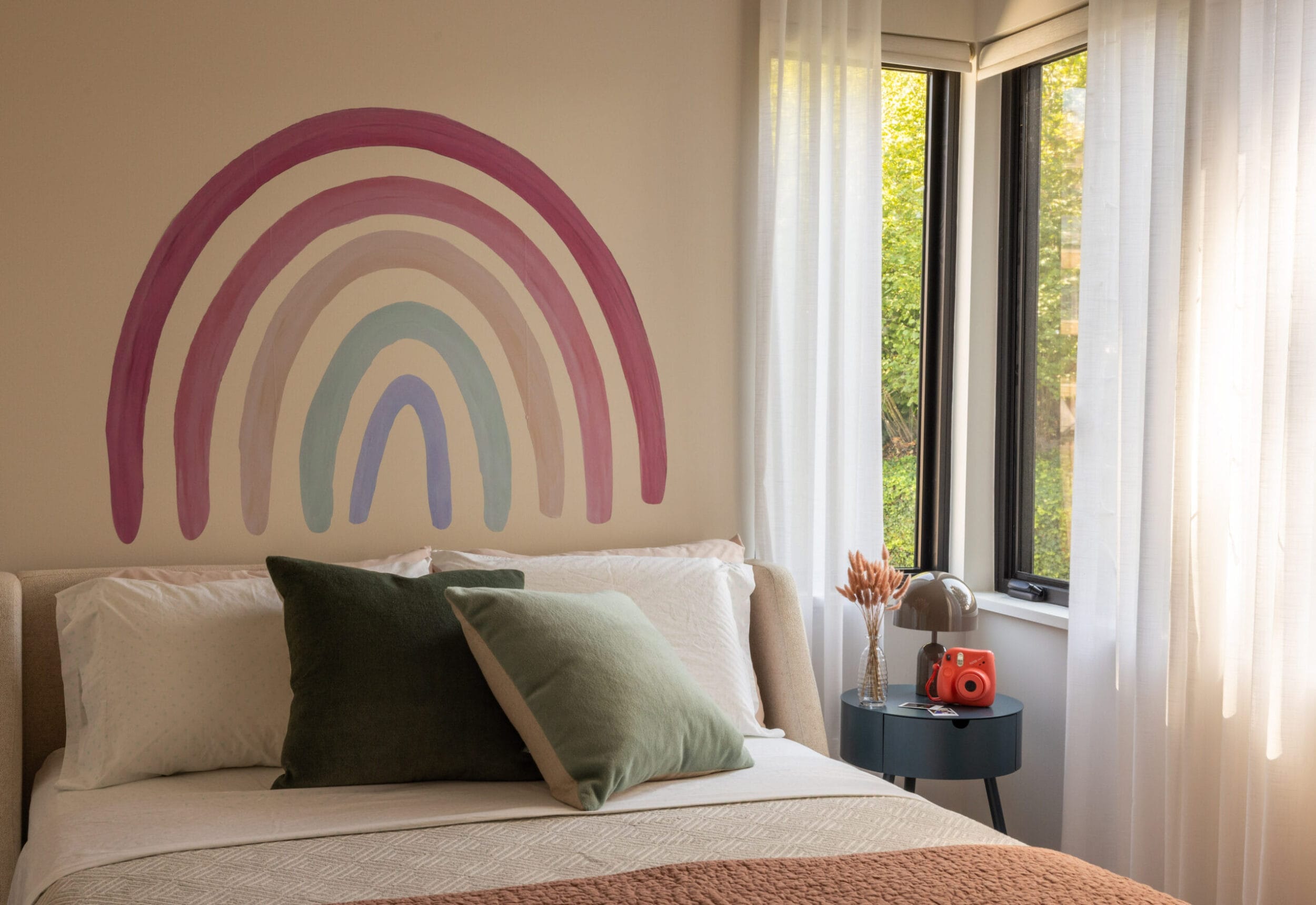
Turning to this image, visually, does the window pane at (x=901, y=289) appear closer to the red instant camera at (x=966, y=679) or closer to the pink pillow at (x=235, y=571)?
the red instant camera at (x=966, y=679)

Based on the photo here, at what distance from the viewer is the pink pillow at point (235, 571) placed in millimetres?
2330

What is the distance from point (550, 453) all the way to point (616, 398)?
9.2 inches

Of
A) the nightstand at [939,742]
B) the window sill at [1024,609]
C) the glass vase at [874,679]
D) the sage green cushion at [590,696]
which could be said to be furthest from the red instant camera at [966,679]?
the sage green cushion at [590,696]

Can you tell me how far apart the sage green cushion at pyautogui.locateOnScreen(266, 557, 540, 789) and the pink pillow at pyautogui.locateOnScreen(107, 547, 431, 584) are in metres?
0.18

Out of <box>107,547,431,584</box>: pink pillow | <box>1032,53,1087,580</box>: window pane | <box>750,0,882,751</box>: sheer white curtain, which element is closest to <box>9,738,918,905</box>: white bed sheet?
<box>107,547,431,584</box>: pink pillow

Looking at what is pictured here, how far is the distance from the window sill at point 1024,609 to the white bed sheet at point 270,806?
3.43 feet

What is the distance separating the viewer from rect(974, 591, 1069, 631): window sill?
116 inches

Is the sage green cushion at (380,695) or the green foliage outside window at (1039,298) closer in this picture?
the sage green cushion at (380,695)

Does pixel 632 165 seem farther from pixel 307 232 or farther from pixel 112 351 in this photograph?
pixel 112 351

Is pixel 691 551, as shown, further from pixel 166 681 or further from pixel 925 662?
pixel 166 681

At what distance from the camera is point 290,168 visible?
2609 mm

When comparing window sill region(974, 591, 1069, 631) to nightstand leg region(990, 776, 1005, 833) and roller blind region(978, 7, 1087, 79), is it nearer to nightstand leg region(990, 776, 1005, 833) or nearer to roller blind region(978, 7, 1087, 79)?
nightstand leg region(990, 776, 1005, 833)

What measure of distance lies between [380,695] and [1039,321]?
2.20 meters

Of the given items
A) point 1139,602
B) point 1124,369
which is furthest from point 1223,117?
point 1139,602
